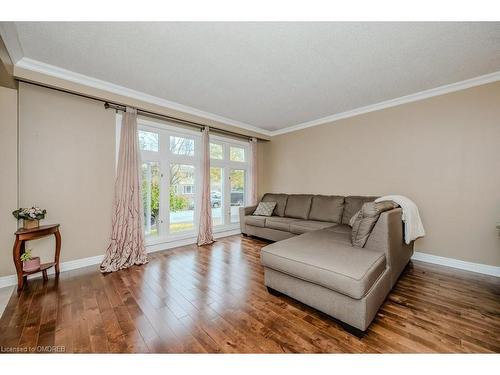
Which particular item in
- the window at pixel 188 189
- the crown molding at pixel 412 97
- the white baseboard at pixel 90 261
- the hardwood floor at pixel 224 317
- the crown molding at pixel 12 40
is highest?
the crown molding at pixel 12 40

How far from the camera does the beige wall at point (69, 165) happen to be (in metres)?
2.49

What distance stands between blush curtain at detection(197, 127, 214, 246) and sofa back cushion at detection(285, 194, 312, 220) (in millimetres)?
1722

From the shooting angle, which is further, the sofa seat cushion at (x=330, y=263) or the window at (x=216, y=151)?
the window at (x=216, y=151)

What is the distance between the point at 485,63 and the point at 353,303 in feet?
10.4

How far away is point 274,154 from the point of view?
210 inches

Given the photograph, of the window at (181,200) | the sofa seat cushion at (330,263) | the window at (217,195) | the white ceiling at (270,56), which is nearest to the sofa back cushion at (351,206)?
the sofa seat cushion at (330,263)

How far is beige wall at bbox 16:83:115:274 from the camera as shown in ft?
8.17

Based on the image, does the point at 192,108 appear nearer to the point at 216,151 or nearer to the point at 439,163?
the point at 216,151

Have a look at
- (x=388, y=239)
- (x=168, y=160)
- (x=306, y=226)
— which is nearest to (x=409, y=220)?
(x=388, y=239)

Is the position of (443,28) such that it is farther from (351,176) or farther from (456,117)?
(351,176)

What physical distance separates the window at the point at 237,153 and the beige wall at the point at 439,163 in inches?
86.2

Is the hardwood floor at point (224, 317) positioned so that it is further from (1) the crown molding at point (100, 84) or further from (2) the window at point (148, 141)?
(1) the crown molding at point (100, 84)

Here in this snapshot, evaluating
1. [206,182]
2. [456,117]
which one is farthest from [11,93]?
[456,117]

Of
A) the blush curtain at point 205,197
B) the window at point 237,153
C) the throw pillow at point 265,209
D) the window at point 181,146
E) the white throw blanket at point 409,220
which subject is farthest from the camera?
the window at point 237,153
